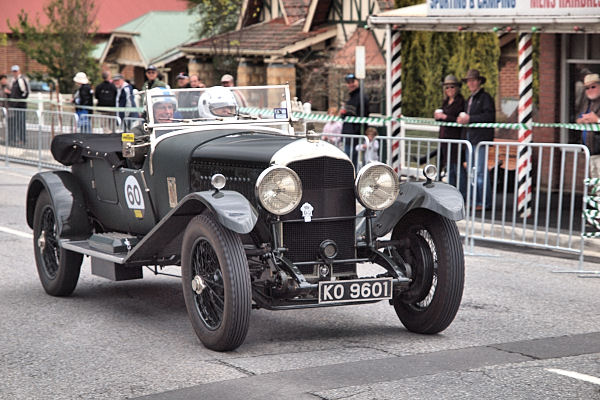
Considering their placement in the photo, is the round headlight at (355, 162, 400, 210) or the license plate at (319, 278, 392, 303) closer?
the license plate at (319, 278, 392, 303)

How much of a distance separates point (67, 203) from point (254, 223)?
8.73 feet

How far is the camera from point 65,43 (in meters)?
41.2

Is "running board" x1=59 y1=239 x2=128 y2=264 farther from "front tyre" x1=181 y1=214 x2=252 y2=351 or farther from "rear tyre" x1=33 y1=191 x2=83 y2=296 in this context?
"front tyre" x1=181 y1=214 x2=252 y2=351

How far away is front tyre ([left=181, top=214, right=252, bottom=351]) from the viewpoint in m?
6.46

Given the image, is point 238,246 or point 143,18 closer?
point 238,246

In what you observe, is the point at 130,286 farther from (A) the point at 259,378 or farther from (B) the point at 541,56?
(B) the point at 541,56

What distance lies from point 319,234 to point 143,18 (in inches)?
1649

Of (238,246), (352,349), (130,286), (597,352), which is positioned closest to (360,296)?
(352,349)

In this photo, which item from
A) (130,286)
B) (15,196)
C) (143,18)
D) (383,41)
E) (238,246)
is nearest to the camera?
(238,246)

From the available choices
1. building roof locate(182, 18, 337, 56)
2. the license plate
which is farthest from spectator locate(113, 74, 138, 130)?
the license plate

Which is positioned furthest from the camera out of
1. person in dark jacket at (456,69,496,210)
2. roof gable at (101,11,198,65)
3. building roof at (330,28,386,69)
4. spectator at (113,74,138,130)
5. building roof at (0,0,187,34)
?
building roof at (0,0,187,34)

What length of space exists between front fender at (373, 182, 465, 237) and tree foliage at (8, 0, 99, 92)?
35.4 metres

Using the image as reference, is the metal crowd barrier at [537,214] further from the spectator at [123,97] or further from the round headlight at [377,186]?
the spectator at [123,97]

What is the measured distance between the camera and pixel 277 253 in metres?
6.84
